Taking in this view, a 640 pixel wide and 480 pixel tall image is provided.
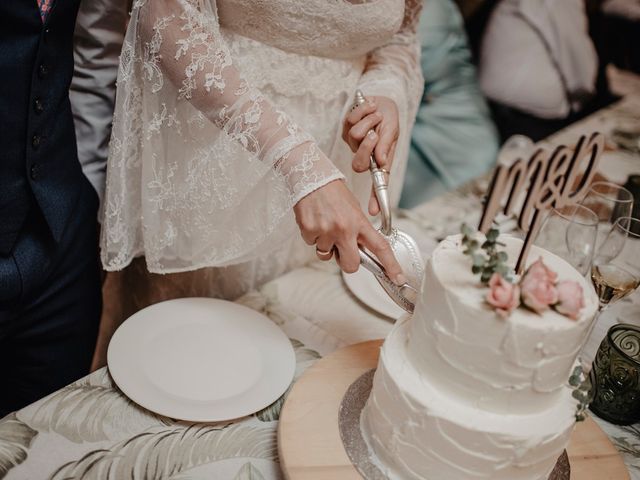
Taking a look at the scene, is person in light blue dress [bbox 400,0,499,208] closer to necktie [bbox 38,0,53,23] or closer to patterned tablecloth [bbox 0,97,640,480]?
patterned tablecloth [bbox 0,97,640,480]

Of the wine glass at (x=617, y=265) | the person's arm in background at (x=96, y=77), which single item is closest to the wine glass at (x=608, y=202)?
the wine glass at (x=617, y=265)

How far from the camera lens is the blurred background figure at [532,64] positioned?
11.2 feet

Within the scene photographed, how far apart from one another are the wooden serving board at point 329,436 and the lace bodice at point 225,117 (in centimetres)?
33

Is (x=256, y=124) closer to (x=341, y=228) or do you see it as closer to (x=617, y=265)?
(x=341, y=228)

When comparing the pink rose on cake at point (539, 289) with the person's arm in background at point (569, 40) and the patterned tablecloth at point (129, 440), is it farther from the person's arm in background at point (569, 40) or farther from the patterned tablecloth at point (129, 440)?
the person's arm in background at point (569, 40)

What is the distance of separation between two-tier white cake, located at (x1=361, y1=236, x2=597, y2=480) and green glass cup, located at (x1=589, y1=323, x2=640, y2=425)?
0.32 m

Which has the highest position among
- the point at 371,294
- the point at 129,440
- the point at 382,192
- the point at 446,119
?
the point at 382,192

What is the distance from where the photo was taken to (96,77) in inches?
53.2

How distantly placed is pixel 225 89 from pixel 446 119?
2.28 metres

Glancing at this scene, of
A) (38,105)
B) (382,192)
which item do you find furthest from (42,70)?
(382,192)

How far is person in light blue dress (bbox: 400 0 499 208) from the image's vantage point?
2.99 meters

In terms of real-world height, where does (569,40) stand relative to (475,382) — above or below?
below

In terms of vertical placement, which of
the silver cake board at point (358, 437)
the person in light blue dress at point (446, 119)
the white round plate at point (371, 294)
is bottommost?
the person in light blue dress at point (446, 119)

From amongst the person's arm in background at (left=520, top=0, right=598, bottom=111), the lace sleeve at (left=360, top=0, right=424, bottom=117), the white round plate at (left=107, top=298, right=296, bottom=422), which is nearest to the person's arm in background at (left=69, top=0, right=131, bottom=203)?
the white round plate at (left=107, top=298, right=296, bottom=422)
